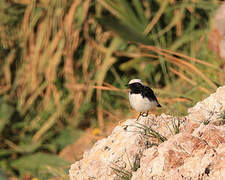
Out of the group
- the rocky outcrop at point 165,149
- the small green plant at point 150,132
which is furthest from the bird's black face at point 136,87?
the small green plant at point 150,132

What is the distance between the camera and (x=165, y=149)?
8.02ft

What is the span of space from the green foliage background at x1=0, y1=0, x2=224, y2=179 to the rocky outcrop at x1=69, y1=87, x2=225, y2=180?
11.4 feet

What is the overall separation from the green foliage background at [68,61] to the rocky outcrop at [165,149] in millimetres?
3482

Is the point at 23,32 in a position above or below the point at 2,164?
above

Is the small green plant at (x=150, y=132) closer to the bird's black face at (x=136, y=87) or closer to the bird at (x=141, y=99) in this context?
the bird at (x=141, y=99)

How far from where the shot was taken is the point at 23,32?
6805 millimetres

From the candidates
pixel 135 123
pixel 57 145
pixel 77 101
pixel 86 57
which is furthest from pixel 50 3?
pixel 135 123

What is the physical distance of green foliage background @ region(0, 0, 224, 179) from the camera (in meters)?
6.54

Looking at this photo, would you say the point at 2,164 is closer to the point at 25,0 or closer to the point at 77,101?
the point at 77,101

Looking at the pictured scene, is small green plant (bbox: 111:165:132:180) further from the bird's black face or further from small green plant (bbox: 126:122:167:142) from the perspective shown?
the bird's black face

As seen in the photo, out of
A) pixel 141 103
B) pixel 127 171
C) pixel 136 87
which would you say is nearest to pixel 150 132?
pixel 127 171

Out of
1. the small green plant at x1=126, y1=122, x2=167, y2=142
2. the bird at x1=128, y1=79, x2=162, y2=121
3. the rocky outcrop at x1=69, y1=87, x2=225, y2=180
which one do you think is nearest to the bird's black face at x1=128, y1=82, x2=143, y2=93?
the bird at x1=128, y1=79, x2=162, y2=121

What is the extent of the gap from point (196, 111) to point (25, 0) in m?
4.42

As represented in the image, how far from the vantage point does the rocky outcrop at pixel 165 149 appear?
2311 mm
